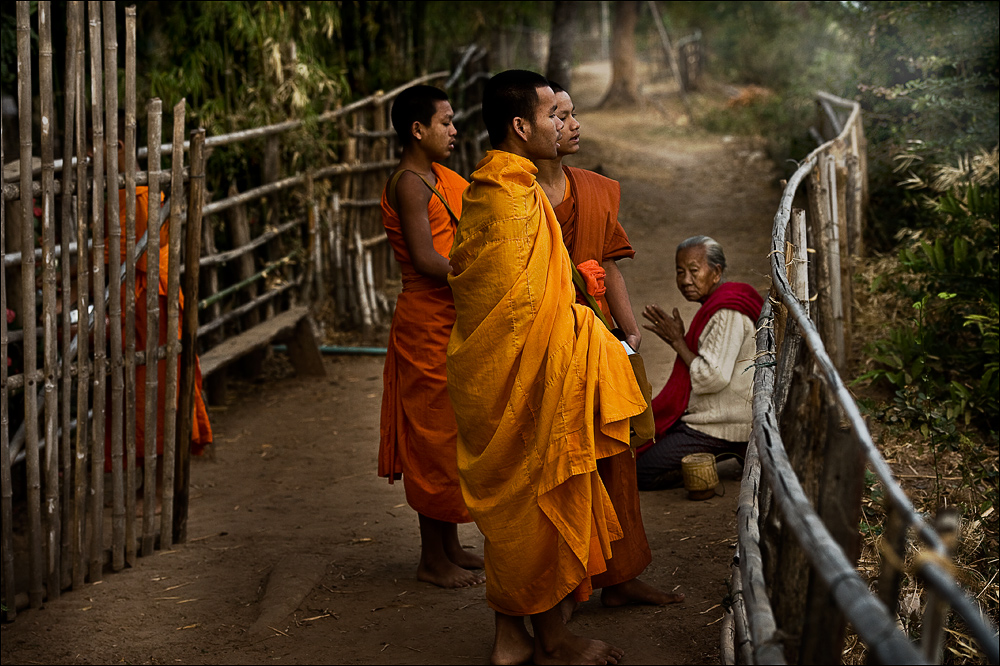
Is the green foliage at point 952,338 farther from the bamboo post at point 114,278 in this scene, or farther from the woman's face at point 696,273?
the bamboo post at point 114,278

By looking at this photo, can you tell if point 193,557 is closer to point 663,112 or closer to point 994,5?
point 994,5

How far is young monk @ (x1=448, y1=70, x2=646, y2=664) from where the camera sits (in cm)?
256

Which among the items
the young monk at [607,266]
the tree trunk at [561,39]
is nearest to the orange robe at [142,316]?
the young monk at [607,266]

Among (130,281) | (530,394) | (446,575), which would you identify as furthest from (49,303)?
(530,394)

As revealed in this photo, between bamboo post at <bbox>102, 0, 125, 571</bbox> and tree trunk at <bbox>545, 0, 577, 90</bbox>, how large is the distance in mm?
8201

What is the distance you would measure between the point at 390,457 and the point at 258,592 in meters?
0.78

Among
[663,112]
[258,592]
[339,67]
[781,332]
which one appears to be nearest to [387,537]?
[258,592]

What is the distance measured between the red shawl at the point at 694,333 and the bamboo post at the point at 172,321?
1.95 m

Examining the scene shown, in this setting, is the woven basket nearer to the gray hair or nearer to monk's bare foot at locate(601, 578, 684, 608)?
the gray hair

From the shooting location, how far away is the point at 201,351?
6.22m

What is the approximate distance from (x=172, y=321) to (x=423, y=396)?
118 cm

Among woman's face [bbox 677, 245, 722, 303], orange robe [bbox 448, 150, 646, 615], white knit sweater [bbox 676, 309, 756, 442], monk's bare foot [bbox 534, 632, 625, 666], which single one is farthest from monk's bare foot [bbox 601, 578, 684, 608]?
woman's face [bbox 677, 245, 722, 303]

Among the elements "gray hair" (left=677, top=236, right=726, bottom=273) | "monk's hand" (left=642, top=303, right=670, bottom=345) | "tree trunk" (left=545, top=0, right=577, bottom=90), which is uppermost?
"tree trunk" (left=545, top=0, right=577, bottom=90)

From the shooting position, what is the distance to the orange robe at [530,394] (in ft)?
8.38
